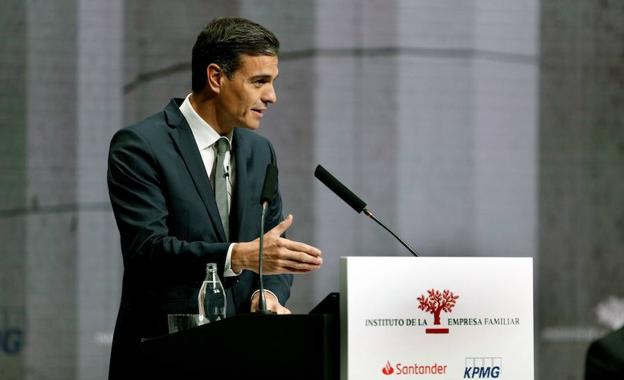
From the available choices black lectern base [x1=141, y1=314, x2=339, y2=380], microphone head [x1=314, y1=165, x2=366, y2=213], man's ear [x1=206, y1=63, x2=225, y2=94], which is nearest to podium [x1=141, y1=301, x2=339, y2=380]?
black lectern base [x1=141, y1=314, x2=339, y2=380]

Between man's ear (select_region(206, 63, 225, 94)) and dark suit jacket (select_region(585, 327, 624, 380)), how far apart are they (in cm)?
151

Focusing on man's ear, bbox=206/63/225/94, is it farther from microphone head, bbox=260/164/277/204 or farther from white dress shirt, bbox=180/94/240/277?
microphone head, bbox=260/164/277/204

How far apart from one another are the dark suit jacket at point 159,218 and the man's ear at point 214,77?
0.12 meters

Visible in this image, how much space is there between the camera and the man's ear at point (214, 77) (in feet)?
8.69

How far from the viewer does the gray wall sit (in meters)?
4.49

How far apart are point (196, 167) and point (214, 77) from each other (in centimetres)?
26

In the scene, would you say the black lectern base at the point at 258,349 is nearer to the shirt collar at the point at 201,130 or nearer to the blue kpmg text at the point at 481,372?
the blue kpmg text at the point at 481,372

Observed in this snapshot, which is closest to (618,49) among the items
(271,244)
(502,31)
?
(502,31)

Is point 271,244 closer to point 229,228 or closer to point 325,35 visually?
point 229,228

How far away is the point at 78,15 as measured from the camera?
4.55 meters

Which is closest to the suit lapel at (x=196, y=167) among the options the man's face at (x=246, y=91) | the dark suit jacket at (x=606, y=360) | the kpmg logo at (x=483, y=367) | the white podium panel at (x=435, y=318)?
the man's face at (x=246, y=91)

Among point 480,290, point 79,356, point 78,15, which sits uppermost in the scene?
point 78,15

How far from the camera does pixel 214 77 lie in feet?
8.71

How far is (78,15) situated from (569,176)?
7.95 ft
